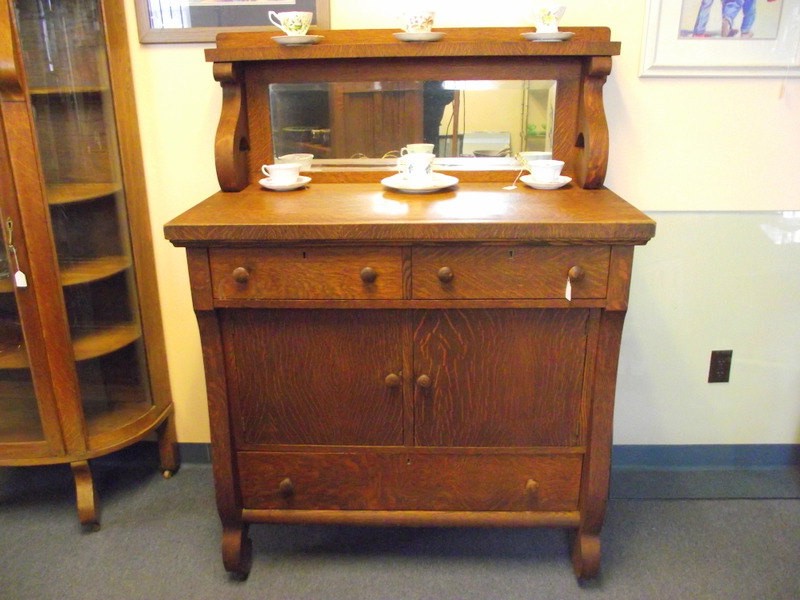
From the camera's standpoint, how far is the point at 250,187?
1.57m

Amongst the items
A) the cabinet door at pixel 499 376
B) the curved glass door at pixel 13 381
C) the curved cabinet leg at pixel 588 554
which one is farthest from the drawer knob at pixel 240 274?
the curved cabinet leg at pixel 588 554

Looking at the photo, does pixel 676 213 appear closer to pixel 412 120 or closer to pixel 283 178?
pixel 412 120

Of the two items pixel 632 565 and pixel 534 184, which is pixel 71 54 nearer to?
pixel 534 184

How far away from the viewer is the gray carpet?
149 centimetres

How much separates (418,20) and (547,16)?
0.92 feet

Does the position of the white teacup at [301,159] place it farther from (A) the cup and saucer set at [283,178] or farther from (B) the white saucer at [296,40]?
(B) the white saucer at [296,40]

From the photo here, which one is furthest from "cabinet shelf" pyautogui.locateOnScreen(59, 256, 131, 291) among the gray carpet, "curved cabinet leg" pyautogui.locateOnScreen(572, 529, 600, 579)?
"curved cabinet leg" pyautogui.locateOnScreen(572, 529, 600, 579)

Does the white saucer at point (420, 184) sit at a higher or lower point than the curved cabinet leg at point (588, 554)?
higher

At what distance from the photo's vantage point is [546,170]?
1.45 metres

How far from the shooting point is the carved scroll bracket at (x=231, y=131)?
1.46 meters

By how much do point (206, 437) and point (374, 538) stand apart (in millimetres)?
619

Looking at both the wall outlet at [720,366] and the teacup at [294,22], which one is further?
the wall outlet at [720,366]

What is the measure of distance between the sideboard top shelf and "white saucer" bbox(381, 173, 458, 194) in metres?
0.27

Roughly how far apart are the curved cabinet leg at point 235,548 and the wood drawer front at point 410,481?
0.09 meters
